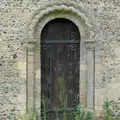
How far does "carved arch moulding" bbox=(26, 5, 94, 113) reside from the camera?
22.5 feet

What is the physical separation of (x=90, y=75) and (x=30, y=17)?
2.24 m

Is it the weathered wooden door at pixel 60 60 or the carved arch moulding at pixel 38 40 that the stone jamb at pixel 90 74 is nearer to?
the carved arch moulding at pixel 38 40

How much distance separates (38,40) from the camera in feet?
23.0

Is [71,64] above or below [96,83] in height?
above

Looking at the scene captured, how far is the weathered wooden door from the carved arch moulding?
20 centimetres

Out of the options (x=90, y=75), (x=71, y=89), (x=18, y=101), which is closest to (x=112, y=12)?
(x=90, y=75)

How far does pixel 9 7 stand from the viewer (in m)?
6.89

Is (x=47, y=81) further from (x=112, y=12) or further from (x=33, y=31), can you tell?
(x=112, y=12)

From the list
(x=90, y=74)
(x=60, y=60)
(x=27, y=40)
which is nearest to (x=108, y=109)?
(x=90, y=74)

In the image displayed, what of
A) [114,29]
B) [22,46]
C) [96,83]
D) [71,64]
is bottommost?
[96,83]

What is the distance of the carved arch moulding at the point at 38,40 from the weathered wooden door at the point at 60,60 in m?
0.20

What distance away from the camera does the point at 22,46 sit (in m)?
6.89

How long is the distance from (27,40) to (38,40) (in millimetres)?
315

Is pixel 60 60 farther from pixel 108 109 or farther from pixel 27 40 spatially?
pixel 108 109
